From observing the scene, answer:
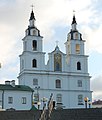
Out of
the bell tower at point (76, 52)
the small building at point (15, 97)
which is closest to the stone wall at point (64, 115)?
the small building at point (15, 97)

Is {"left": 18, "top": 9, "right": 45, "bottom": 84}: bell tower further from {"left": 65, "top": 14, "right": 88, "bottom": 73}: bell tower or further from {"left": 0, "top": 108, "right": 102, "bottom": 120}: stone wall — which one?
{"left": 0, "top": 108, "right": 102, "bottom": 120}: stone wall

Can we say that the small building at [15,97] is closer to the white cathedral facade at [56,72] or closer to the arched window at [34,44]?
the white cathedral facade at [56,72]

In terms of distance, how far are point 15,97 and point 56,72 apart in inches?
650

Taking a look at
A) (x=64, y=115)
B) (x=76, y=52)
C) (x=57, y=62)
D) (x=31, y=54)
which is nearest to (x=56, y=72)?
(x=57, y=62)

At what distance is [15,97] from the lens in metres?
67.2

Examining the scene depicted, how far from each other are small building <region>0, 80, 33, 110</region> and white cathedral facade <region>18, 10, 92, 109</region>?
9.32m

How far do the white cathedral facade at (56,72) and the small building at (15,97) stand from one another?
9324mm

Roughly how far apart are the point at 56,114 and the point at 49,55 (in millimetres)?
48529

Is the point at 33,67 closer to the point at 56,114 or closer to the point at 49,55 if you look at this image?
the point at 49,55

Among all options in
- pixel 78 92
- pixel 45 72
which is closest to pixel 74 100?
pixel 78 92

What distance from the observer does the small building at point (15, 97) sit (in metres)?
66.8

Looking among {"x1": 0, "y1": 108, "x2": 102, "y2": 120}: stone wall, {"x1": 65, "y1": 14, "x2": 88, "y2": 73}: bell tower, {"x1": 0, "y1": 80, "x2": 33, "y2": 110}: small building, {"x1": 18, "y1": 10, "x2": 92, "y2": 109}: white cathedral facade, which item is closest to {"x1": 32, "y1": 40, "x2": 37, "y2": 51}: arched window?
{"x1": 18, "y1": 10, "x2": 92, "y2": 109}: white cathedral facade

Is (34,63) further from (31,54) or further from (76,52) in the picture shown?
(76,52)

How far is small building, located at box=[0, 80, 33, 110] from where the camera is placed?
219ft
